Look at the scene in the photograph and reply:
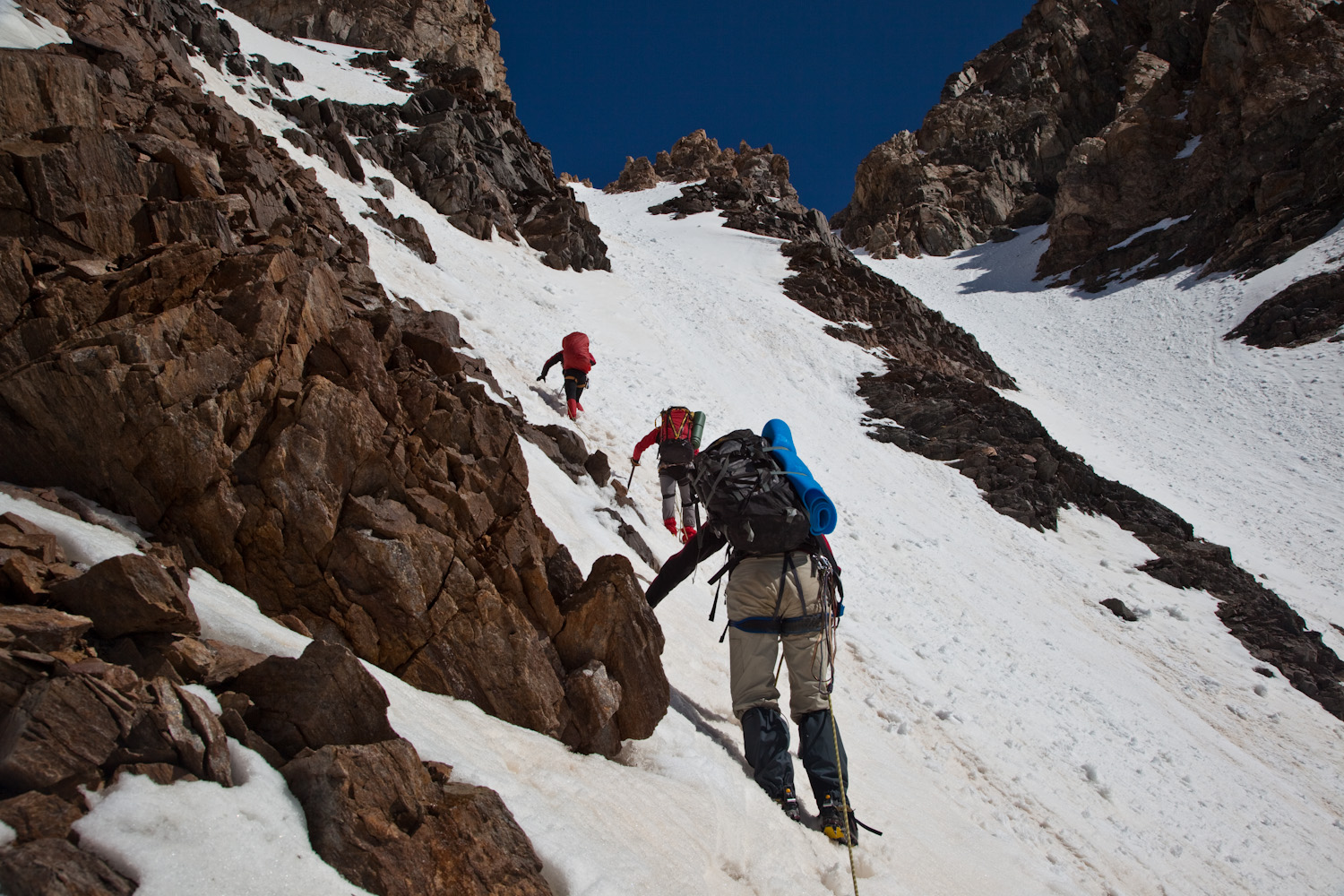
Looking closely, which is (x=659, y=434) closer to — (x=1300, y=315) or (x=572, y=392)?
(x=572, y=392)

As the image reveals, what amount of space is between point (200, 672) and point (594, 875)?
5.31 ft

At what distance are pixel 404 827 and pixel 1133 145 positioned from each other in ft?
254

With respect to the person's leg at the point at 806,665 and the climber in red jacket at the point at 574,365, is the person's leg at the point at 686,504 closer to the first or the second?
the climber in red jacket at the point at 574,365

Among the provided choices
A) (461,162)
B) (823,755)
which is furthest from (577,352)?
(461,162)

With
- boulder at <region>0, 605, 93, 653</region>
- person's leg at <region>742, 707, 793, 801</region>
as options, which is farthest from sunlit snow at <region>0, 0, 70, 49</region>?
person's leg at <region>742, 707, 793, 801</region>

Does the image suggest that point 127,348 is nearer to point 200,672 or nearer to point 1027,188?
point 200,672

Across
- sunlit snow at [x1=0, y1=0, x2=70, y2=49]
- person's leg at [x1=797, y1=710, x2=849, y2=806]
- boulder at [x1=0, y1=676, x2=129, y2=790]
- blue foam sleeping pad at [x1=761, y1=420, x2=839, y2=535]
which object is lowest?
boulder at [x1=0, y1=676, x2=129, y2=790]

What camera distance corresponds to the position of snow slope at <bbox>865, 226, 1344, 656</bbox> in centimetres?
1962

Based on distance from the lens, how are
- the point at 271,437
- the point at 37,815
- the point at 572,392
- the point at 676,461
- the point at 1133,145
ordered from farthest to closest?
the point at 1133,145, the point at 572,392, the point at 676,461, the point at 271,437, the point at 37,815

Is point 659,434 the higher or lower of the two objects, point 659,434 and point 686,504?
the higher

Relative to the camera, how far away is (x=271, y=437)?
151 inches

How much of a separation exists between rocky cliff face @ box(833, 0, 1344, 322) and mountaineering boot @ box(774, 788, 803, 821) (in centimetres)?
4932

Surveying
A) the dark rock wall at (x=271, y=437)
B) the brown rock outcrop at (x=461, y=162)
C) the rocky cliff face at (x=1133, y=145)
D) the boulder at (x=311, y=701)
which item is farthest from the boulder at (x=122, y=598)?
the rocky cliff face at (x=1133, y=145)

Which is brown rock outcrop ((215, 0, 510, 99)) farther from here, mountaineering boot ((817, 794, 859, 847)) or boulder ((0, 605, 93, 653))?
mountaineering boot ((817, 794, 859, 847))
